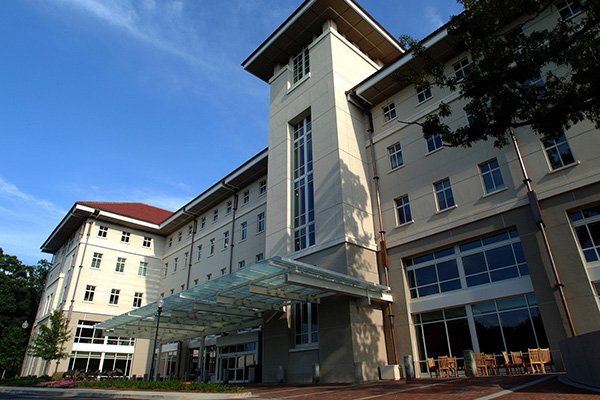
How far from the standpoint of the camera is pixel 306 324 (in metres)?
21.8

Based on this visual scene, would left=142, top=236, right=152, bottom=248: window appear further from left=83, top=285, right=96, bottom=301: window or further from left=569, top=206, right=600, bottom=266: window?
left=569, top=206, right=600, bottom=266: window

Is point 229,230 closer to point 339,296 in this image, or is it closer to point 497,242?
point 339,296

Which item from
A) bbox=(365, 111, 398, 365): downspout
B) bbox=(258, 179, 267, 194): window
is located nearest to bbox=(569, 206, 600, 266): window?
bbox=(365, 111, 398, 365): downspout

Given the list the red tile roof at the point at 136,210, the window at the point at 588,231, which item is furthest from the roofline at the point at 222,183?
the window at the point at 588,231

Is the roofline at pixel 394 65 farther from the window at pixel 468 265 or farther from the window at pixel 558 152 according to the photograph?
the window at pixel 468 265

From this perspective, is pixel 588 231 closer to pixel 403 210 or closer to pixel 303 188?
pixel 403 210

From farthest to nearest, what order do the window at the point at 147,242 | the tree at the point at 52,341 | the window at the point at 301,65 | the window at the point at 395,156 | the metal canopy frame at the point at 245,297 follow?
the window at the point at 147,242, the tree at the point at 52,341, the window at the point at 301,65, the window at the point at 395,156, the metal canopy frame at the point at 245,297

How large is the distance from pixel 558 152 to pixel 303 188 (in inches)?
541

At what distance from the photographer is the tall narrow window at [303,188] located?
78.1ft

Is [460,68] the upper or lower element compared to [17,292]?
upper

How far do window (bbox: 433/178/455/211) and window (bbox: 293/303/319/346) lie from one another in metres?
8.56

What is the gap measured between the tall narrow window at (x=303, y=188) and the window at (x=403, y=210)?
4.98m

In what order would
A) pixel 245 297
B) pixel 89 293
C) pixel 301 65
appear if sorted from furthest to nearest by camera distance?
pixel 89 293 < pixel 301 65 < pixel 245 297

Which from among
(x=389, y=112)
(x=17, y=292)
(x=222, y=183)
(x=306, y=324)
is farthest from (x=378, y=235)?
(x=17, y=292)
